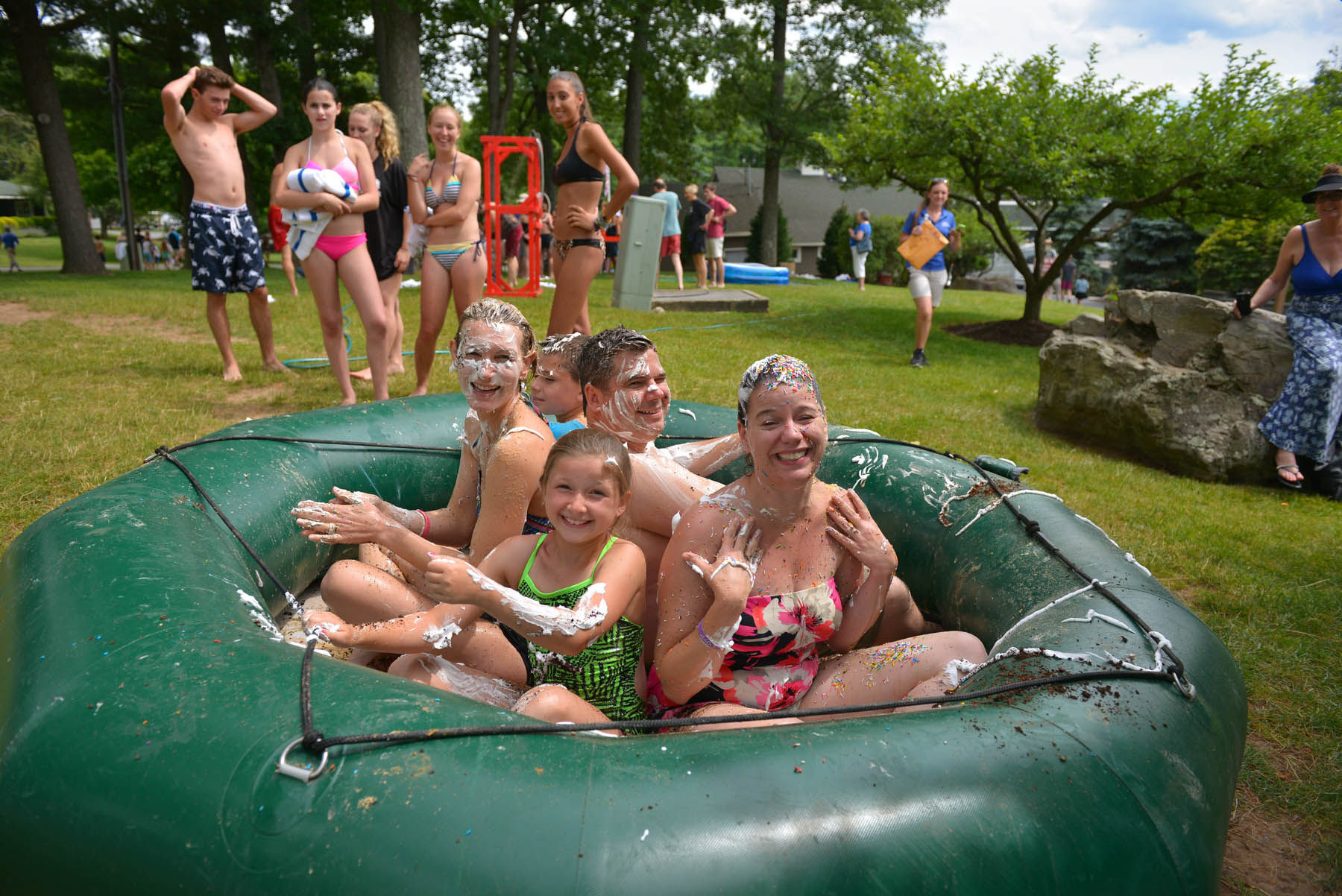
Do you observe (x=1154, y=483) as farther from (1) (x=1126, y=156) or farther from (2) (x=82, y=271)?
(2) (x=82, y=271)

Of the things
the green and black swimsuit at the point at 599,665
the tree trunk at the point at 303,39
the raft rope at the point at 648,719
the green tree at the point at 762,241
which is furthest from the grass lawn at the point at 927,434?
the green tree at the point at 762,241

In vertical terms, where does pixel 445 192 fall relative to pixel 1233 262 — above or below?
above

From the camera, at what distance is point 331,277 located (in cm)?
557

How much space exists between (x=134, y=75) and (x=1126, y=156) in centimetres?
2017

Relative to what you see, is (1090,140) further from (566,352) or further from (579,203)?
(566,352)

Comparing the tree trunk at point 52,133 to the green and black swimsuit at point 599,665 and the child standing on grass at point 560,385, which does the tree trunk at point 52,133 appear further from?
the green and black swimsuit at point 599,665

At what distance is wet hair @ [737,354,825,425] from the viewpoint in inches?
88.5

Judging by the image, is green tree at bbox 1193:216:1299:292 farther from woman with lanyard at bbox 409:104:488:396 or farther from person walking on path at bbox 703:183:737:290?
woman with lanyard at bbox 409:104:488:396

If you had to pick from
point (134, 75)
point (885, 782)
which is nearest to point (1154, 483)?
point (885, 782)

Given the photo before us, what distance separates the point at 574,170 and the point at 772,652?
148 inches

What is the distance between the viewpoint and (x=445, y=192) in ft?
18.3

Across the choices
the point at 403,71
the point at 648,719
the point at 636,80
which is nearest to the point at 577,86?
the point at 648,719

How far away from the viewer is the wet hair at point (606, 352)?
2.72m

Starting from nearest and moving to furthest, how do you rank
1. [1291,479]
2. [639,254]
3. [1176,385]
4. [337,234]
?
[337,234] < [1291,479] < [1176,385] < [639,254]
